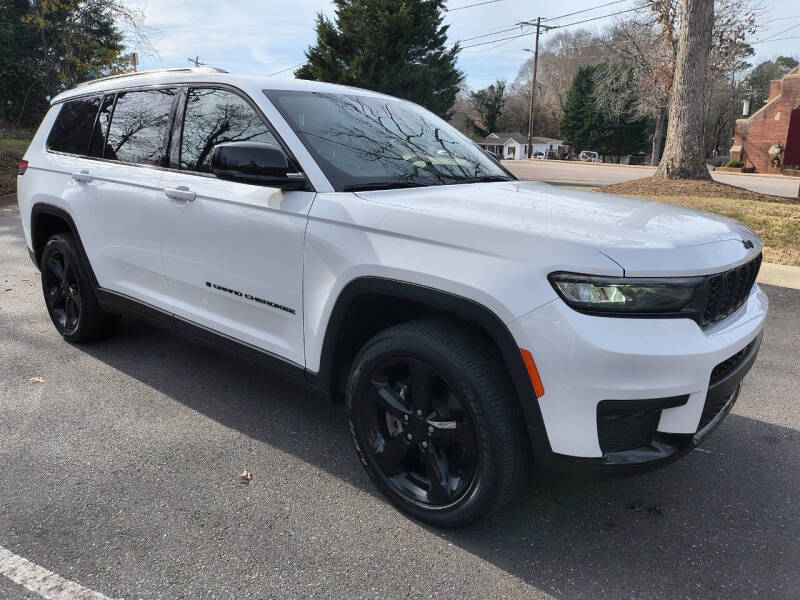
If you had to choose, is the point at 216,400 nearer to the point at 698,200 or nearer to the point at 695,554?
the point at 695,554

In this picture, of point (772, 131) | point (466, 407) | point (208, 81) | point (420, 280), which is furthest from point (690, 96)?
point (772, 131)

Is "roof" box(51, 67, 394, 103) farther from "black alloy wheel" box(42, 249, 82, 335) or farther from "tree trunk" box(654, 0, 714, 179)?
"tree trunk" box(654, 0, 714, 179)

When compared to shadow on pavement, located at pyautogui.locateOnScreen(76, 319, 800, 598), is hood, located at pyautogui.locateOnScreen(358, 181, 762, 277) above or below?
above

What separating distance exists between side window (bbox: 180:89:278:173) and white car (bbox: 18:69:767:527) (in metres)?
0.01

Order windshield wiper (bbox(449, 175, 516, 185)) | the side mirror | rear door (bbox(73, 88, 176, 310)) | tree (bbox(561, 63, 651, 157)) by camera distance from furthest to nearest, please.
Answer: tree (bbox(561, 63, 651, 157)), rear door (bbox(73, 88, 176, 310)), windshield wiper (bbox(449, 175, 516, 185)), the side mirror

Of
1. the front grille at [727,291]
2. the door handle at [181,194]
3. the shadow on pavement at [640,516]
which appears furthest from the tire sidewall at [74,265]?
the front grille at [727,291]

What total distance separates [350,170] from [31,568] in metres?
2.03

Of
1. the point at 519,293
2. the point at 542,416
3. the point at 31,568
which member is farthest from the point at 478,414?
the point at 31,568

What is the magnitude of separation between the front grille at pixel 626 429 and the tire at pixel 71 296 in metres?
3.53

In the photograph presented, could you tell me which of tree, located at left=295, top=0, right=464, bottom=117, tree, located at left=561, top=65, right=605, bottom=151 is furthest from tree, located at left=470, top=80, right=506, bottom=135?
tree, located at left=295, top=0, right=464, bottom=117

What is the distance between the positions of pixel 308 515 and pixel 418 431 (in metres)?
0.62

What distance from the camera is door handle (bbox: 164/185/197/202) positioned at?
331 centimetres

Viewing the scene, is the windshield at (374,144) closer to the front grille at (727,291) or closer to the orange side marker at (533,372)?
the orange side marker at (533,372)

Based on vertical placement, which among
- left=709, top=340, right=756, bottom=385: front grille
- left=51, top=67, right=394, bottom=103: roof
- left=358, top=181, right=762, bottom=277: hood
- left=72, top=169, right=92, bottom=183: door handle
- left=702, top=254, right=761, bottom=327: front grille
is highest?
left=51, top=67, right=394, bottom=103: roof
